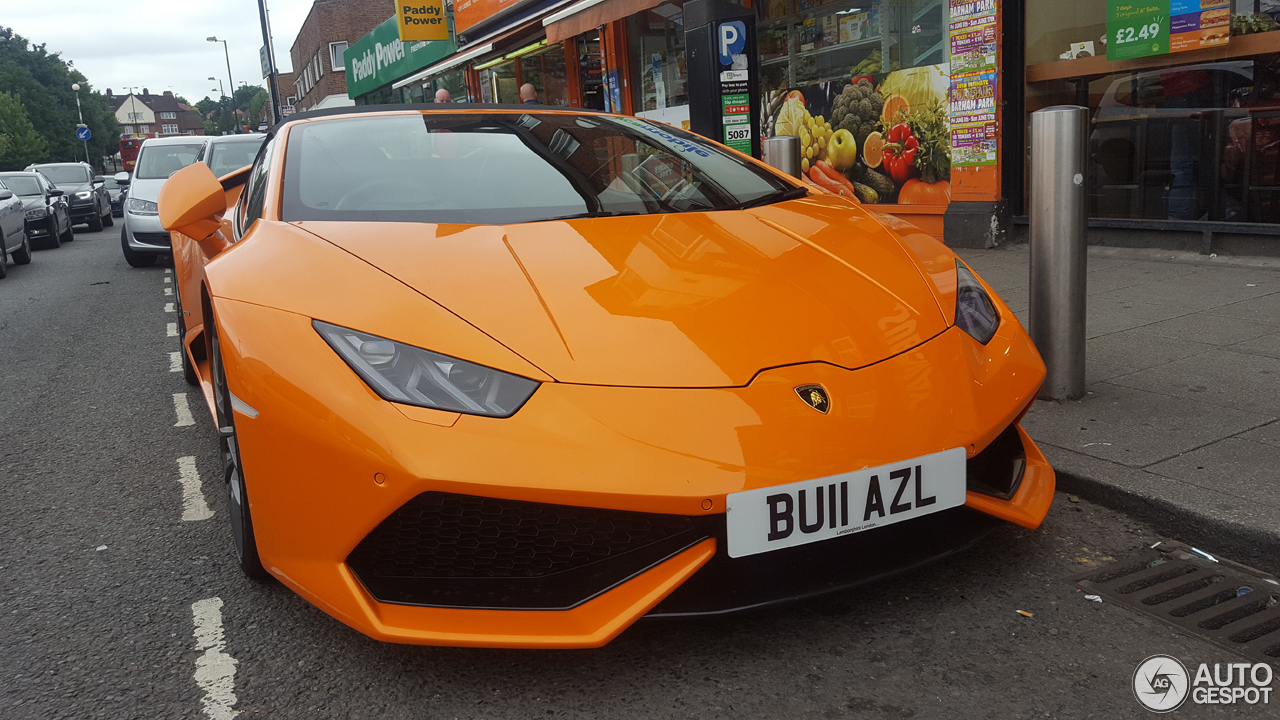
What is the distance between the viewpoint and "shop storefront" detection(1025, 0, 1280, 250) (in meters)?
6.06

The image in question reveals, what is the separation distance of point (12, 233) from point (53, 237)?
392cm

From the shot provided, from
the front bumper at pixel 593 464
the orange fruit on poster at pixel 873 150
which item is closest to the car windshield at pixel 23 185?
the orange fruit on poster at pixel 873 150

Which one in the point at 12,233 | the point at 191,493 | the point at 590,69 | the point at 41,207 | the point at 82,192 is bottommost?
the point at 191,493

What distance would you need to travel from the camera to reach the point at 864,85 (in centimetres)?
878

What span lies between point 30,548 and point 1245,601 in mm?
3272

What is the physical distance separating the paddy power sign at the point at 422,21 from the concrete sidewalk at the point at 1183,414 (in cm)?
1627

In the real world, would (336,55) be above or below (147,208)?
above

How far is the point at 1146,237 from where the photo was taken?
685 cm

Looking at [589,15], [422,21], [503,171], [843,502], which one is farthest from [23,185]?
[843,502]

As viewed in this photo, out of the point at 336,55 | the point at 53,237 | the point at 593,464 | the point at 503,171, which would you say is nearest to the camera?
the point at 593,464

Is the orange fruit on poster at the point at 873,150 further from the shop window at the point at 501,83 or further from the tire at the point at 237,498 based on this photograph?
the shop window at the point at 501,83

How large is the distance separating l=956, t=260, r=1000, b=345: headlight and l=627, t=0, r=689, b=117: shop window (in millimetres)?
9213

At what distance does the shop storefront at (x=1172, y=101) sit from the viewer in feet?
19.9

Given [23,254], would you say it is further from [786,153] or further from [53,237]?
[786,153]
